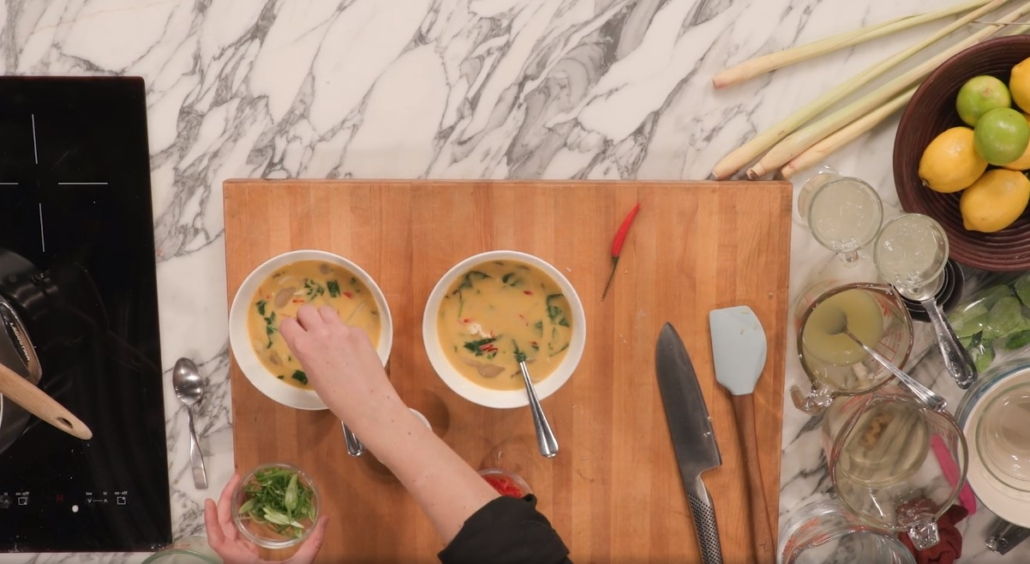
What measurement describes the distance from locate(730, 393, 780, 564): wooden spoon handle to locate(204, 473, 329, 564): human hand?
0.65 m

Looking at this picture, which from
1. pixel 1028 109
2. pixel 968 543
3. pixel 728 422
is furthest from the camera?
pixel 968 543

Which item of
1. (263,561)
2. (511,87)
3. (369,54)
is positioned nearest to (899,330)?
(511,87)

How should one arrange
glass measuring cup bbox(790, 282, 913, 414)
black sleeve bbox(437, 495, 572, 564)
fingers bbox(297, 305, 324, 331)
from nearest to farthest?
1. black sleeve bbox(437, 495, 572, 564)
2. fingers bbox(297, 305, 324, 331)
3. glass measuring cup bbox(790, 282, 913, 414)

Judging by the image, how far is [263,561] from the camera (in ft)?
3.86

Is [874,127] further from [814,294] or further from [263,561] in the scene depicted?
[263,561]

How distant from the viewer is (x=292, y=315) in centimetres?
112

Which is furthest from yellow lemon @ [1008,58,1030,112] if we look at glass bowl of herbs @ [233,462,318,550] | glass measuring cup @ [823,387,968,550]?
glass bowl of herbs @ [233,462,318,550]

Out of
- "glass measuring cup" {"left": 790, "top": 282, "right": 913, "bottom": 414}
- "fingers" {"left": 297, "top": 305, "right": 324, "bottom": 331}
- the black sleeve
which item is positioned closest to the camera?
the black sleeve

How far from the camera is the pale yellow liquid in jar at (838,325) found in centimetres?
116

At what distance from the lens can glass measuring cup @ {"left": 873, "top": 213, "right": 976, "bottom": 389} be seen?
1129 millimetres

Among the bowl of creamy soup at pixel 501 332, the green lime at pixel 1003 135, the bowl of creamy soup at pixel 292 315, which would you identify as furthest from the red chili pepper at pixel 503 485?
the green lime at pixel 1003 135

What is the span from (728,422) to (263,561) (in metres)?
0.74

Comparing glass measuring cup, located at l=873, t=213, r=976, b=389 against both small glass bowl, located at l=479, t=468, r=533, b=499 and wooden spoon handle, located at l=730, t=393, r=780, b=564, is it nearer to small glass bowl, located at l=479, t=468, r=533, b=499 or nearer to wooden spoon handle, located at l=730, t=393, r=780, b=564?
wooden spoon handle, located at l=730, t=393, r=780, b=564

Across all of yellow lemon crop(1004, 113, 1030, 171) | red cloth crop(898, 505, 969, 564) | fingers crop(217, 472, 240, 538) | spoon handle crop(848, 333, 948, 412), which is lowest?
red cloth crop(898, 505, 969, 564)
